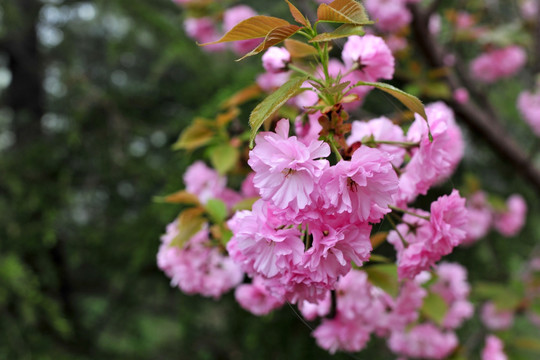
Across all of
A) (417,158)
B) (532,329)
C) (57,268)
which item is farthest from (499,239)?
(57,268)

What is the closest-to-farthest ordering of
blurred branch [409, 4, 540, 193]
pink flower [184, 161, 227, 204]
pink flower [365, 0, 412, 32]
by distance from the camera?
pink flower [184, 161, 227, 204]
pink flower [365, 0, 412, 32]
blurred branch [409, 4, 540, 193]

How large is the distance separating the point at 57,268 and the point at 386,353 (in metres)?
1.66

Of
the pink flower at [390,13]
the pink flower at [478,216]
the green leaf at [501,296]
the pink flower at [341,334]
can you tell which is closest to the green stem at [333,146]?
the pink flower at [341,334]

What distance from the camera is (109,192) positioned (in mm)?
2578

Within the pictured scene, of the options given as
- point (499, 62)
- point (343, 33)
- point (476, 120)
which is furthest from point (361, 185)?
point (499, 62)

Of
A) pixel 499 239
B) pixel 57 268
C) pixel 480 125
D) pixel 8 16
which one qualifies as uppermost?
pixel 8 16

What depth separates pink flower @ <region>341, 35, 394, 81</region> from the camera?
0.56m

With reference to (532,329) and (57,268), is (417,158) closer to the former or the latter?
(57,268)

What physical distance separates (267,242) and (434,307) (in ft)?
1.85

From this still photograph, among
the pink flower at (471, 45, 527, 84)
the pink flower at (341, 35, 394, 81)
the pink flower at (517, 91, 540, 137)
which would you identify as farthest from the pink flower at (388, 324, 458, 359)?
the pink flower at (471, 45, 527, 84)

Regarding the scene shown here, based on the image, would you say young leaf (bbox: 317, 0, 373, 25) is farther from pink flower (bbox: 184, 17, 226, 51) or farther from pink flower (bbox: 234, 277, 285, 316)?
pink flower (bbox: 184, 17, 226, 51)

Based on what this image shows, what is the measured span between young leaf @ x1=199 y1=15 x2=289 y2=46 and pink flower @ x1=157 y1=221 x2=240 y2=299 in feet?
1.37

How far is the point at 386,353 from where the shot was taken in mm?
1818

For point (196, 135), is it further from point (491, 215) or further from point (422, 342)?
point (491, 215)
